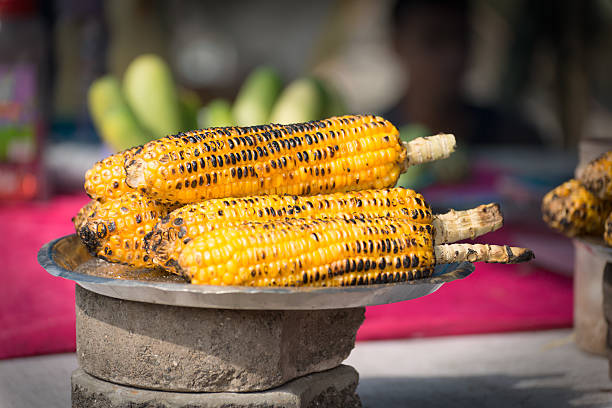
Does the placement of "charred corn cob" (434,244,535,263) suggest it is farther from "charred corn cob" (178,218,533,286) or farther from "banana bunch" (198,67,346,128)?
"banana bunch" (198,67,346,128)

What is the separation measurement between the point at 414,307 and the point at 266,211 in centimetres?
148

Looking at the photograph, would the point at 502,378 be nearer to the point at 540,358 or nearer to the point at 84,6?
the point at 540,358

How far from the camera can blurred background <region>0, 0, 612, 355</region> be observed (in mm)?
3439

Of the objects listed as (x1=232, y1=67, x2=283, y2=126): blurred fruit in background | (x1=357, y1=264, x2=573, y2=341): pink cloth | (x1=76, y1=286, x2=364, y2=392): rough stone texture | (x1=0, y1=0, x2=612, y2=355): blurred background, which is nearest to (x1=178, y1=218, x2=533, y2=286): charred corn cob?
(x1=76, y1=286, x2=364, y2=392): rough stone texture

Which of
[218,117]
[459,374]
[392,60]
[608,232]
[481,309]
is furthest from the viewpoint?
[392,60]

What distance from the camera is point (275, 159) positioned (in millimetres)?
1367

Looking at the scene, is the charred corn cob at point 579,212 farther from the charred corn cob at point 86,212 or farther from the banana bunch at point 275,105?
the banana bunch at point 275,105

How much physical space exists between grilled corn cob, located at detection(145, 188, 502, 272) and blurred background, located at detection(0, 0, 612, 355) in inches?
59.3

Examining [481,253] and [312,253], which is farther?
[481,253]

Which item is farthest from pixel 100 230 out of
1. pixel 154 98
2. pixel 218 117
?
pixel 154 98

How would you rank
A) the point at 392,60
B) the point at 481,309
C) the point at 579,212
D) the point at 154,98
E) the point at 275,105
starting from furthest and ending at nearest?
the point at 392,60 < the point at 275,105 < the point at 154,98 < the point at 481,309 < the point at 579,212

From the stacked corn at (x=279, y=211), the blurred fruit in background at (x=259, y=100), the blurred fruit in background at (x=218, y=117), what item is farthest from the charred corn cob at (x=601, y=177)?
the blurred fruit in background at (x=259, y=100)

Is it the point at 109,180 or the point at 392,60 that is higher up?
the point at 392,60

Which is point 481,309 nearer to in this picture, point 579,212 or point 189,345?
point 579,212
